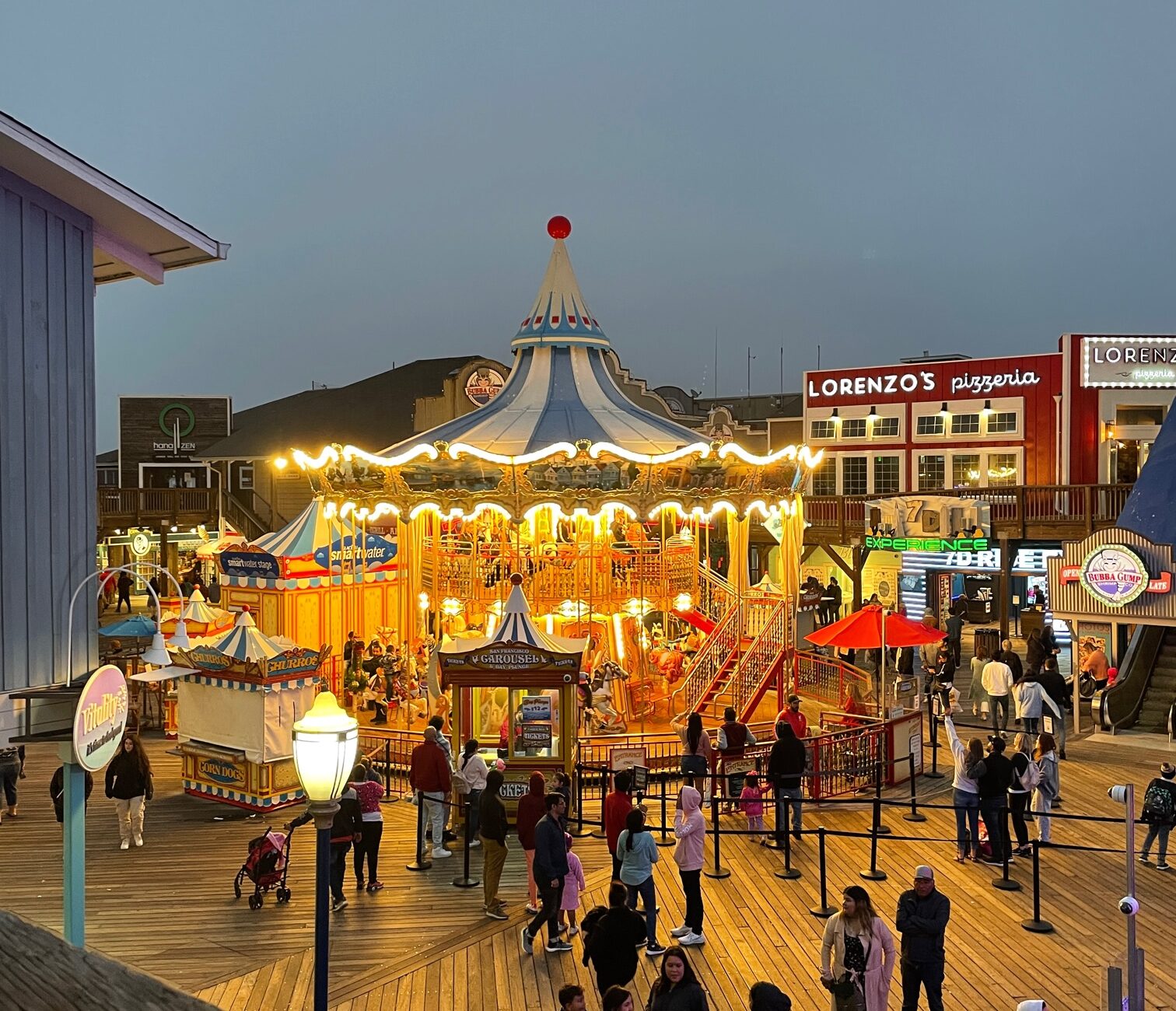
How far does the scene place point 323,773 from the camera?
655 centimetres

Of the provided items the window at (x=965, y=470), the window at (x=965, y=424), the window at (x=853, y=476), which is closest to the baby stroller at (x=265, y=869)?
the window at (x=965, y=470)

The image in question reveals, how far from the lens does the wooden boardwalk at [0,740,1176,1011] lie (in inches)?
344

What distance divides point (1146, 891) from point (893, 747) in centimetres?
407

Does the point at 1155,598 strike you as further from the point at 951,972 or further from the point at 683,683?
the point at 951,972

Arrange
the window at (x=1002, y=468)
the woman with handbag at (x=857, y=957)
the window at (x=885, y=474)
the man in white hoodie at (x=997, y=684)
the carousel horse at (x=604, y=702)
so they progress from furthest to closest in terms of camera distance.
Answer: the window at (x=885, y=474) → the window at (x=1002, y=468) → the man in white hoodie at (x=997, y=684) → the carousel horse at (x=604, y=702) → the woman with handbag at (x=857, y=957)

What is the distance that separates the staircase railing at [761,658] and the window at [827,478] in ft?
54.6

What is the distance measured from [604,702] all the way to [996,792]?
252 inches

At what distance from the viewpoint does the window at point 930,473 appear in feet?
105

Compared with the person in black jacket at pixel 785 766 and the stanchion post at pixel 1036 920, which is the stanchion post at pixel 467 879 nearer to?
the person in black jacket at pixel 785 766

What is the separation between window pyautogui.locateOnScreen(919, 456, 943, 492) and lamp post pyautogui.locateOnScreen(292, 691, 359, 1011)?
89.4 feet

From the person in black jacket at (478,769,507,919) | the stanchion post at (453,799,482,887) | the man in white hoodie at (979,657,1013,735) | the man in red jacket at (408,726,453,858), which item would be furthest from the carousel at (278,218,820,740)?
the person in black jacket at (478,769,507,919)

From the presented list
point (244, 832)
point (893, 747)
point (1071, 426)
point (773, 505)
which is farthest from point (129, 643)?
point (1071, 426)

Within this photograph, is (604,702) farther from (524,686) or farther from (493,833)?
(493,833)

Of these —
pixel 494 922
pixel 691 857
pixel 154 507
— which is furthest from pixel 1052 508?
pixel 154 507
